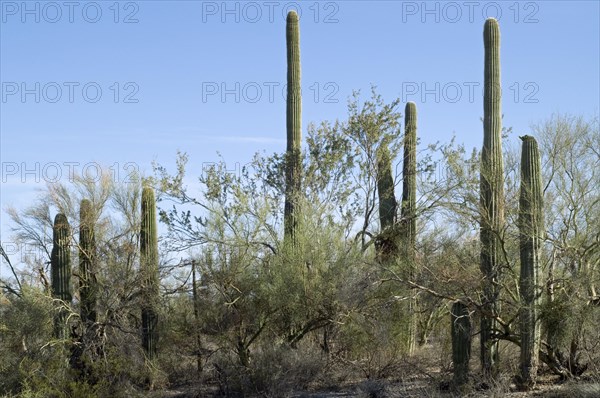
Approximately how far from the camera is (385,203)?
21094 mm

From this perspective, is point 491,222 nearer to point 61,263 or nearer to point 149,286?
point 149,286

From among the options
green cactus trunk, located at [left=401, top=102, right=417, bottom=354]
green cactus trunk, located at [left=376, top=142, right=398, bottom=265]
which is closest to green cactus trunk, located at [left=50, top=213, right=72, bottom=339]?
green cactus trunk, located at [left=376, top=142, right=398, bottom=265]

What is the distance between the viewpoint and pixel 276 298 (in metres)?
17.8

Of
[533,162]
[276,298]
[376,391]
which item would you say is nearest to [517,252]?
[533,162]

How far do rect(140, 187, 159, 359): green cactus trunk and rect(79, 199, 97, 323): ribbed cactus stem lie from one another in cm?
105

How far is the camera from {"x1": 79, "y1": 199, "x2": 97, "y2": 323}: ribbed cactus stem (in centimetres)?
1859

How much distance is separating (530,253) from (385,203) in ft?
19.9

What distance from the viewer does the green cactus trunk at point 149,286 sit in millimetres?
18781

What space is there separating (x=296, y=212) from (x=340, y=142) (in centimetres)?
300

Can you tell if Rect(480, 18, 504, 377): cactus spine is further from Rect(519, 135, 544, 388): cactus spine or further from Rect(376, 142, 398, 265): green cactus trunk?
Rect(376, 142, 398, 265): green cactus trunk

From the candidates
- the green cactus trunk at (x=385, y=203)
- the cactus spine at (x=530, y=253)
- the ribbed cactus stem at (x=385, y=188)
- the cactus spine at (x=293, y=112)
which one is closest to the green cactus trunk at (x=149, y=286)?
the cactus spine at (x=293, y=112)

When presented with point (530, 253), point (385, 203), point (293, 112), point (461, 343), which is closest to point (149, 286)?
point (293, 112)

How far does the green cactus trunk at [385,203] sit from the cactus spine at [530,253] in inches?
176

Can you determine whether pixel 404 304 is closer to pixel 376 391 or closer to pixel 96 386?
pixel 376 391
